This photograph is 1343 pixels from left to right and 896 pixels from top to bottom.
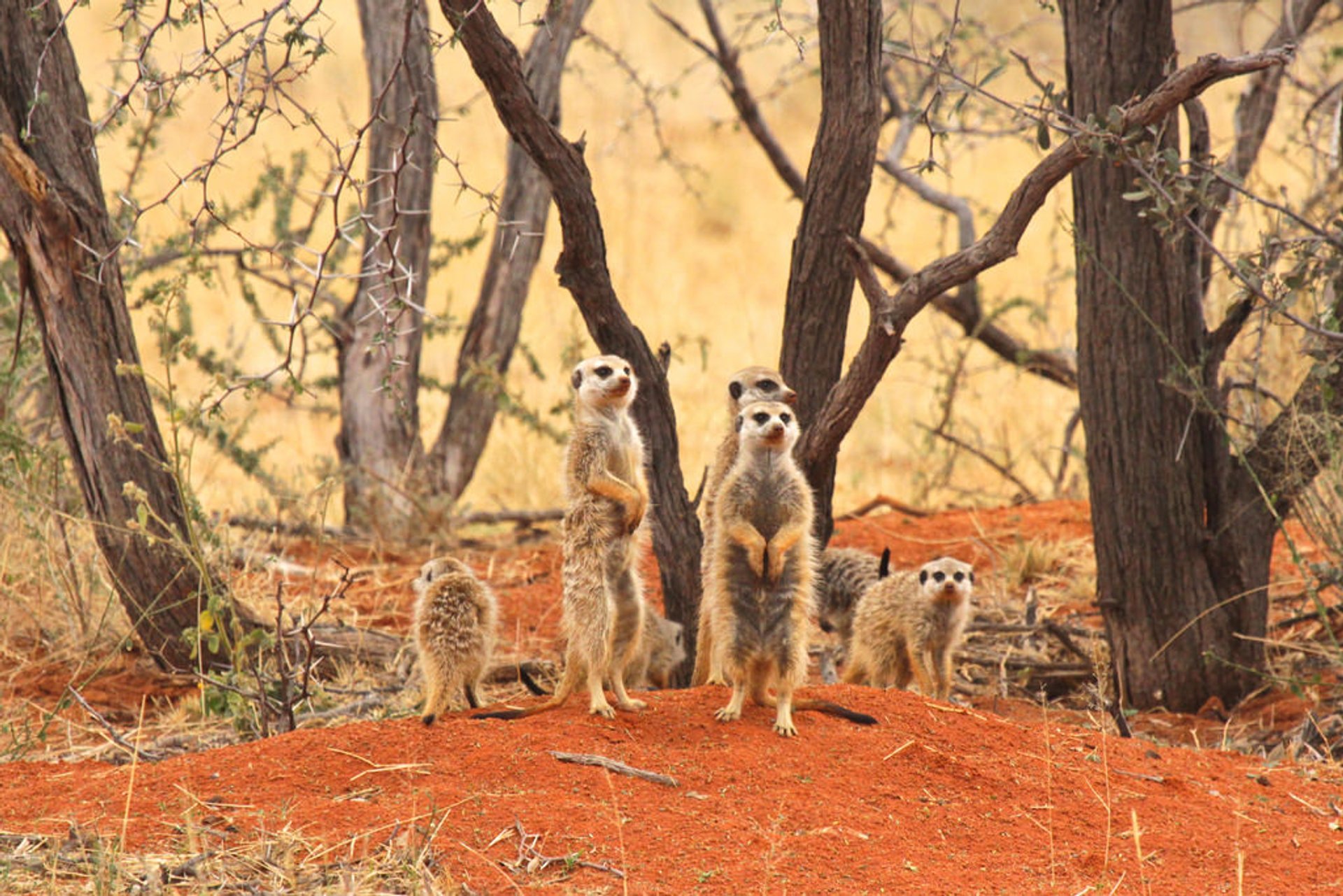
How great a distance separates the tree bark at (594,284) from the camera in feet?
15.1

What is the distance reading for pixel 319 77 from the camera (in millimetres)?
21703

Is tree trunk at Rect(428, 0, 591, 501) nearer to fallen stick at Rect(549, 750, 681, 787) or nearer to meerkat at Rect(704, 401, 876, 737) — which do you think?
meerkat at Rect(704, 401, 876, 737)

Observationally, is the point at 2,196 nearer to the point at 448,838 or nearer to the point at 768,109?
the point at 448,838

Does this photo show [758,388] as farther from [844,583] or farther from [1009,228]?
[844,583]

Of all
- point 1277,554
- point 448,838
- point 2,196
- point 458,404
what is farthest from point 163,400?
point 1277,554

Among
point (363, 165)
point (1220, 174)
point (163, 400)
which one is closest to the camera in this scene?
point (1220, 174)

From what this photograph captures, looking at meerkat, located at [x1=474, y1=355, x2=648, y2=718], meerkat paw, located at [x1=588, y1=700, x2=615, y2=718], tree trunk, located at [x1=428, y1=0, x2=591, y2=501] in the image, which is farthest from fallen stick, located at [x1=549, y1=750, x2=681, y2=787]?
tree trunk, located at [x1=428, y1=0, x2=591, y2=501]

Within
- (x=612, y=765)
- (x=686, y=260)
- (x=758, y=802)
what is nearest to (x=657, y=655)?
(x=612, y=765)

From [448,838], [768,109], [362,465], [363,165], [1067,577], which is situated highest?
[768,109]

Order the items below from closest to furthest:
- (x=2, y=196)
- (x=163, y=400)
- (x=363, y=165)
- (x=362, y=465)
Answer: (x=2, y=196)
(x=163, y=400)
(x=362, y=465)
(x=363, y=165)

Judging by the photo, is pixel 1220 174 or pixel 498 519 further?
pixel 498 519

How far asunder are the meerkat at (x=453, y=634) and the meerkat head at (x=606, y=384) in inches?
28.7

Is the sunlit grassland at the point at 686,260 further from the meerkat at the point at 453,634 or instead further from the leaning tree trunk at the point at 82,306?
the leaning tree trunk at the point at 82,306

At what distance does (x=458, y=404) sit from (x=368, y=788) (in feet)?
17.4
